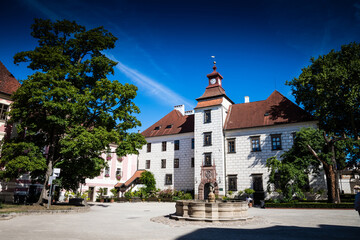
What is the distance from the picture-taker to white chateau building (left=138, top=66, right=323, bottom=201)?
1087 inches

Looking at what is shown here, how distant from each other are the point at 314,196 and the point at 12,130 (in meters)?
27.7

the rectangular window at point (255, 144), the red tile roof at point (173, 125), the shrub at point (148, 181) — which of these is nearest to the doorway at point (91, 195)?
the shrub at point (148, 181)

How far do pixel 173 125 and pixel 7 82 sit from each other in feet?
70.1

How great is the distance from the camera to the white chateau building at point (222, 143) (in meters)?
27.6

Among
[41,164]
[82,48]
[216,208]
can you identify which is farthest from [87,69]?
[216,208]

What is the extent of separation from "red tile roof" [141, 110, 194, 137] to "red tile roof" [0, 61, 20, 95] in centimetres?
1936

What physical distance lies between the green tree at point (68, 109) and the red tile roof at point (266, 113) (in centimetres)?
1489

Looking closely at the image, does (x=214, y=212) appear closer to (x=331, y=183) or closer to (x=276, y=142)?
(x=331, y=183)

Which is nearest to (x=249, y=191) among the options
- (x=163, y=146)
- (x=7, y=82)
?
(x=163, y=146)

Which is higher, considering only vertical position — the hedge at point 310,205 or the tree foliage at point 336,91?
the tree foliage at point 336,91

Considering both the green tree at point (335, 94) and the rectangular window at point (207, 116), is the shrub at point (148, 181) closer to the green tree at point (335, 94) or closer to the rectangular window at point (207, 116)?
the rectangular window at point (207, 116)

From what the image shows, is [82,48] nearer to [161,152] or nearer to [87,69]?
[87,69]

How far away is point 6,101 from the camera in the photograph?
20.6 meters

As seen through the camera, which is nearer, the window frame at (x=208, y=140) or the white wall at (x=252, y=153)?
the white wall at (x=252, y=153)
